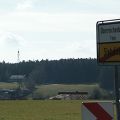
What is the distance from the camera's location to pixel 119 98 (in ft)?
32.7

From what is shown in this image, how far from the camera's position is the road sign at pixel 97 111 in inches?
356

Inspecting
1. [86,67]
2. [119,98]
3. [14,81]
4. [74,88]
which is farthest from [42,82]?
[119,98]

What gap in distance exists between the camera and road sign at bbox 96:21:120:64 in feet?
29.3

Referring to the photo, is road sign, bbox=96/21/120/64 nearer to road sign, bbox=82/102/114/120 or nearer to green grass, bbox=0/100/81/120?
road sign, bbox=82/102/114/120

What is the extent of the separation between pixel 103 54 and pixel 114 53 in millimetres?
196

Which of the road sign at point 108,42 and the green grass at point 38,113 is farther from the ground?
the road sign at point 108,42

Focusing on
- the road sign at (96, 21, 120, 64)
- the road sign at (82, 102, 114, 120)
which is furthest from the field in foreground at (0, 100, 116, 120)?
the road sign at (96, 21, 120, 64)

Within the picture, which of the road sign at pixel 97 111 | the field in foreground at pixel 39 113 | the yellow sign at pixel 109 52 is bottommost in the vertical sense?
the field in foreground at pixel 39 113

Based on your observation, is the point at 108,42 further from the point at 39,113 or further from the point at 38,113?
the point at 39,113

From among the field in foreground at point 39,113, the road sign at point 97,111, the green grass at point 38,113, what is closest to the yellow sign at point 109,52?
the road sign at point 97,111

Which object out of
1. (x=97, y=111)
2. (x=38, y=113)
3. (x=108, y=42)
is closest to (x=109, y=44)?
A: (x=108, y=42)

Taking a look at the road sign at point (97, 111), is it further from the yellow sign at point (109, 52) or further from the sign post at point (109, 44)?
the yellow sign at point (109, 52)

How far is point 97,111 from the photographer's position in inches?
358

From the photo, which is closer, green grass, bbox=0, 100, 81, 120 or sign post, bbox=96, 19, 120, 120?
sign post, bbox=96, 19, 120, 120
